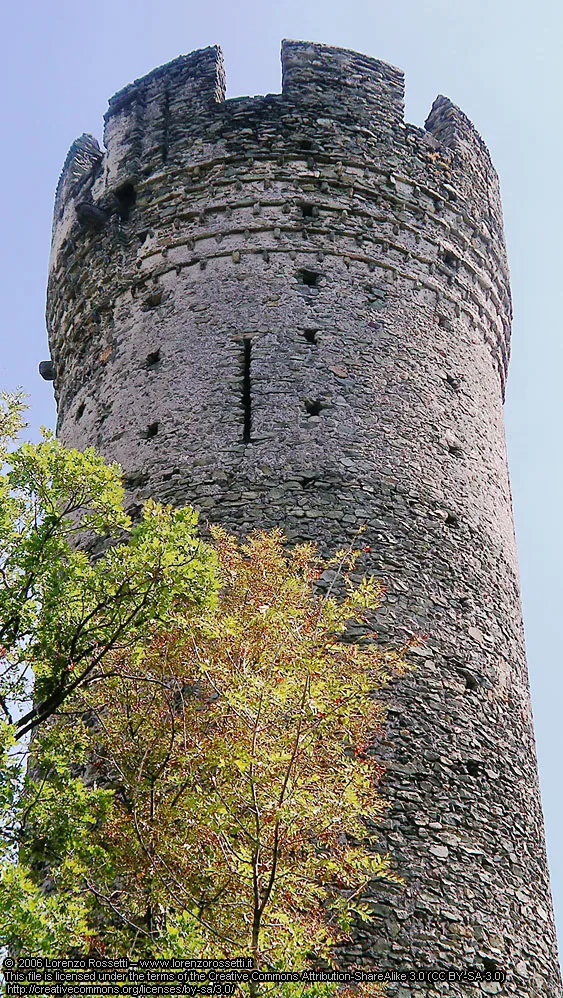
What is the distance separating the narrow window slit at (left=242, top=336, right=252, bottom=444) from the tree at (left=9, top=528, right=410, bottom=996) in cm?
240

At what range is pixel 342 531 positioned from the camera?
1000 centimetres

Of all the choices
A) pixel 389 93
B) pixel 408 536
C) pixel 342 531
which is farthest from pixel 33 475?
pixel 389 93

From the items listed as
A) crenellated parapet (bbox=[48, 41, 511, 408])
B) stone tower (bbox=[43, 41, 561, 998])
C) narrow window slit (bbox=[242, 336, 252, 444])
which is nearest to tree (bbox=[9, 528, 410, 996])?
stone tower (bbox=[43, 41, 561, 998])

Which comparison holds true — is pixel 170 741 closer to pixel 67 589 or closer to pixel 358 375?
pixel 67 589

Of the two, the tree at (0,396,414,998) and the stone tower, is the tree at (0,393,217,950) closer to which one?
the tree at (0,396,414,998)

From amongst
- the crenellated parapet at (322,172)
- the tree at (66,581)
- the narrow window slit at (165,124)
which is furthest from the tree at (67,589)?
the narrow window slit at (165,124)

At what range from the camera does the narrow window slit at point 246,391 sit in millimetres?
10586

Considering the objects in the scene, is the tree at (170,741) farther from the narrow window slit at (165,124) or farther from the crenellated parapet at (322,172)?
the narrow window slit at (165,124)

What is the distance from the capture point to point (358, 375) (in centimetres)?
1102

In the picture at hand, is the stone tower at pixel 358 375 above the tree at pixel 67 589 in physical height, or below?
above

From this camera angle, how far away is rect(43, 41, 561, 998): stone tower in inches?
362

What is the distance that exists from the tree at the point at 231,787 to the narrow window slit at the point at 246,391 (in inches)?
94.4

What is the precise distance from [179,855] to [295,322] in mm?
5694

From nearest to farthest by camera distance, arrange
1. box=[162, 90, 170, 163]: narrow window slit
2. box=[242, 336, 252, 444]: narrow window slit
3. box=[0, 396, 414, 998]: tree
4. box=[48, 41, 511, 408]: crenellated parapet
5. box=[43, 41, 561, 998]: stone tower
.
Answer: box=[0, 396, 414, 998]: tree
box=[43, 41, 561, 998]: stone tower
box=[242, 336, 252, 444]: narrow window slit
box=[48, 41, 511, 408]: crenellated parapet
box=[162, 90, 170, 163]: narrow window slit
